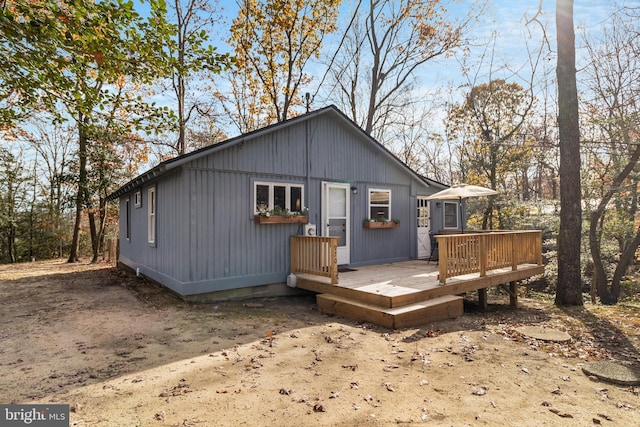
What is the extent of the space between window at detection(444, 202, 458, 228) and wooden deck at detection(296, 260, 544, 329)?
164 inches

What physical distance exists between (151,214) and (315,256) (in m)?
4.57

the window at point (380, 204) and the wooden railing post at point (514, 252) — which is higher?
the window at point (380, 204)

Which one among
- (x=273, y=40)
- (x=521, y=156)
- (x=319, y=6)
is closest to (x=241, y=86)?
(x=273, y=40)

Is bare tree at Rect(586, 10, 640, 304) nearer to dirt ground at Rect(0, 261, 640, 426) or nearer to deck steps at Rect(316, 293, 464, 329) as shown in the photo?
dirt ground at Rect(0, 261, 640, 426)

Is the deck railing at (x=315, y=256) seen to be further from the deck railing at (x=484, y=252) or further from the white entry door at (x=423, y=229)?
the white entry door at (x=423, y=229)

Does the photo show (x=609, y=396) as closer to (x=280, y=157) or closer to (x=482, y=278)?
(x=482, y=278)

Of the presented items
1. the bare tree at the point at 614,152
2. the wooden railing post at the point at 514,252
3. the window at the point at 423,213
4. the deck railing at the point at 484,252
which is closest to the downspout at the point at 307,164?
the deck railing at the point at 484,252

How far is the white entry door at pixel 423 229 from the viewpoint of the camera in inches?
458

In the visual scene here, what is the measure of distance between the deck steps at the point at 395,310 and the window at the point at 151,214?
474 cm

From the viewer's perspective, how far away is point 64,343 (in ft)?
16.0

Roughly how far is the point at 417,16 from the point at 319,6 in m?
4.85

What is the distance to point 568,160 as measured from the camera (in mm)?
7465

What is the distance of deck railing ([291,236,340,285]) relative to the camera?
6930 millimetres

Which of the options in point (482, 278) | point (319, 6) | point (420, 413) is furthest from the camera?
point (319, 6)
